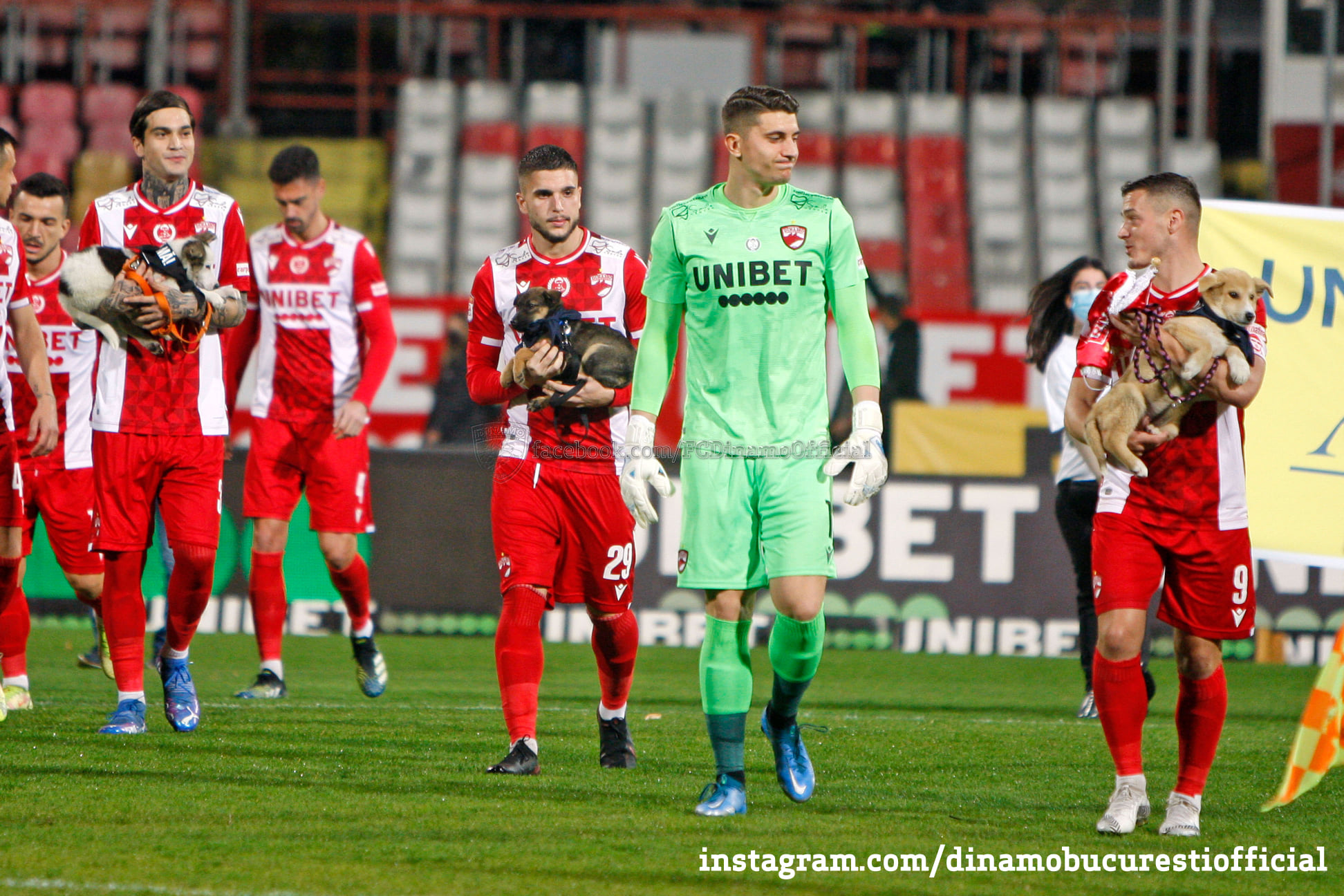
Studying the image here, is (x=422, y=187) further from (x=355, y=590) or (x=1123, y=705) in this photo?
(x=1123, y=705)

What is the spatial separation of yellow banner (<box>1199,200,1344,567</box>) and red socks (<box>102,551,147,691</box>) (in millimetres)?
5153

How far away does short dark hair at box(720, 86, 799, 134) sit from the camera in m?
4.96

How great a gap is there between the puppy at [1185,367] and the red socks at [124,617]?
3891 millimetres

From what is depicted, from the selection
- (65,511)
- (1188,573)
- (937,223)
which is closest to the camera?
(1188,573)

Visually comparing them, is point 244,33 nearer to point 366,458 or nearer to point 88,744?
point 366,458

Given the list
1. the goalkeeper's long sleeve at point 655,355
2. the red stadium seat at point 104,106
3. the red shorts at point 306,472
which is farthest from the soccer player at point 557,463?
the red stadium seat at point 104,106

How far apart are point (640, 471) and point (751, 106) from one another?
1.18 meters

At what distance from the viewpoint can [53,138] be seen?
20.4 meters

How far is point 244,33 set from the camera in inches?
819

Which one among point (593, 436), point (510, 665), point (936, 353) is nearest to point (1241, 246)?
point (593, 436)

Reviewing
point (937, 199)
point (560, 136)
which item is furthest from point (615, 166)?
point (937, 199)

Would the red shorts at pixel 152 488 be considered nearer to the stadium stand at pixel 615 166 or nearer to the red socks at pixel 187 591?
the red socks at pixel 187 591

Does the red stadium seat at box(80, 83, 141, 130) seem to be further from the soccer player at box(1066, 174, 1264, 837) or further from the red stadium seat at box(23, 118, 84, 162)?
the soccer player at box(1066, 174, 1264, 837)

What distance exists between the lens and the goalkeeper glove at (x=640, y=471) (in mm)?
4875
